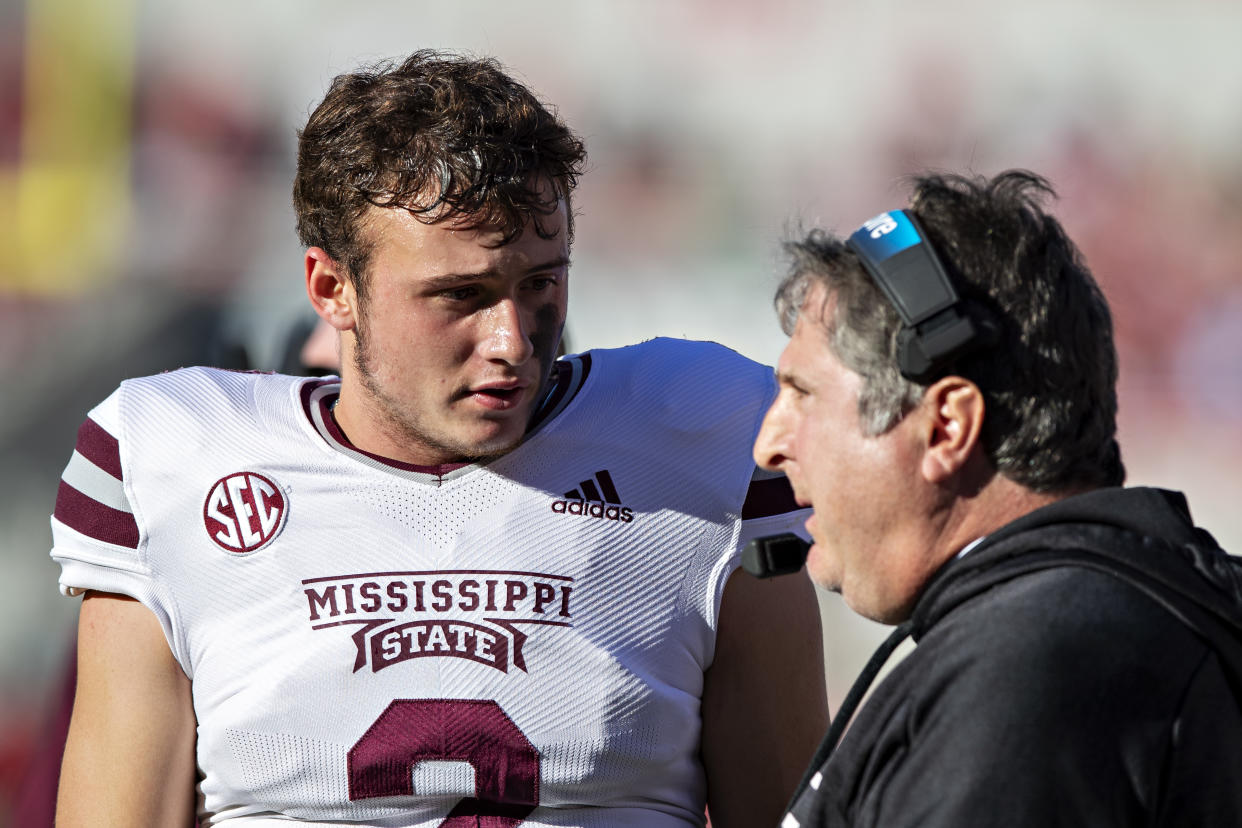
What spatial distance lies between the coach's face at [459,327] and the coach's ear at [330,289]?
0.11 ft

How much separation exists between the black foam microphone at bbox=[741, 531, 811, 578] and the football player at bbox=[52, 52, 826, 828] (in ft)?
0.87

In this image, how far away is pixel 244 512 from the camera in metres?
1.61

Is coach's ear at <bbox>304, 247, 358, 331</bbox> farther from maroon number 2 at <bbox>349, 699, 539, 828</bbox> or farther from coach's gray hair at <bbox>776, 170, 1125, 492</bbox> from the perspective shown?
coach's gray hair at <bbox>776, 170, 1125, 492</bbox>

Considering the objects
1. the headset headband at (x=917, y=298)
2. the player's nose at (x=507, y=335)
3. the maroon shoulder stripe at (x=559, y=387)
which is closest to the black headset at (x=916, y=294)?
the headset headband at (x=917, y=298)

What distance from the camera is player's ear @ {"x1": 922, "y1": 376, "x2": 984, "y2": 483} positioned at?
3.62ft

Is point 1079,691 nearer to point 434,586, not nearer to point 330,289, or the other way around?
point 434,586

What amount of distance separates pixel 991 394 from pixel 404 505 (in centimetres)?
77

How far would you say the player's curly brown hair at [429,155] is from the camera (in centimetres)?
157

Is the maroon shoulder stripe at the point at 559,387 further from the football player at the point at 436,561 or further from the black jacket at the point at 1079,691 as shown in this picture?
the black jacket at the point at 1079,691

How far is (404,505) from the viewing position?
1.62 metres

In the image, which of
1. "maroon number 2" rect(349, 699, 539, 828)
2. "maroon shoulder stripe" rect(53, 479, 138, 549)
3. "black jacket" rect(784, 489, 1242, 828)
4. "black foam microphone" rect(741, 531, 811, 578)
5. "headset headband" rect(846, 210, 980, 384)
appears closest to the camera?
"black jacket" rect(784, 489, 1242, 828)

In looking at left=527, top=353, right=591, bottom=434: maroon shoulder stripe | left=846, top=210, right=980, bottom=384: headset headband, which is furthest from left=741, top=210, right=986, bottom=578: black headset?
left=527, top=353, right=591, bottom=434: maroon shoulder stripe

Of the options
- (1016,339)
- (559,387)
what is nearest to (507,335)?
(559,387)

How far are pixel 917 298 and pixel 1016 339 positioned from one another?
0.30 feet
